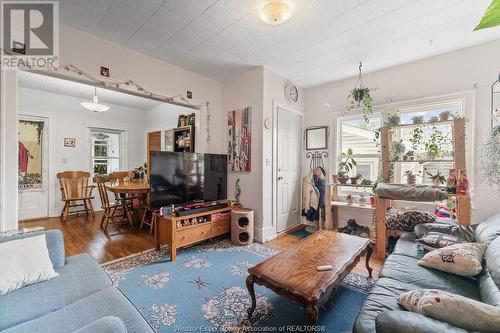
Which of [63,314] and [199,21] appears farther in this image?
[199,21]

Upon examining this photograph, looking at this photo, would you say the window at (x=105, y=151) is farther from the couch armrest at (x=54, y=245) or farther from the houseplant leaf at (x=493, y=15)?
the houseplant leaf at (x=493, y=15)

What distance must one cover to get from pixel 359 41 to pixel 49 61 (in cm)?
325

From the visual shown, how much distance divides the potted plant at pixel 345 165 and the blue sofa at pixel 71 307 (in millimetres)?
3038

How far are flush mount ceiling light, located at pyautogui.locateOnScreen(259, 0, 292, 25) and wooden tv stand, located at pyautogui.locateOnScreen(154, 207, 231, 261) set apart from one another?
2.32m

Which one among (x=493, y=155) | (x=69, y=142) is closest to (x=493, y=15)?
(x=493, y=155)

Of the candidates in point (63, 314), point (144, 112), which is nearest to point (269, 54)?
point (63, 314)

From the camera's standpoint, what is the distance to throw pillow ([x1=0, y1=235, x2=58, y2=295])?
1292 millimetres

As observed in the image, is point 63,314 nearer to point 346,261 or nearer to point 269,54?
point 346,261

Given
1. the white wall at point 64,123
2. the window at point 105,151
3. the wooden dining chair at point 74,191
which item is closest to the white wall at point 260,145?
the wooden dining chair at point 74,191

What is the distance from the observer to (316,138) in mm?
3967

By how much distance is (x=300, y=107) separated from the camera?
4035 mm

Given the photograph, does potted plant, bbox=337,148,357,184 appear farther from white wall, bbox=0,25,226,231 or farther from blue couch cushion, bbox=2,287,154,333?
blue couch cushion, bbox=2,287,154,333

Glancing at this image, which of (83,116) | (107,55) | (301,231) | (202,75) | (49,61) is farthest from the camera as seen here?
(83,116)

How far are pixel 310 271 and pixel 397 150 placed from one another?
7.34ft
